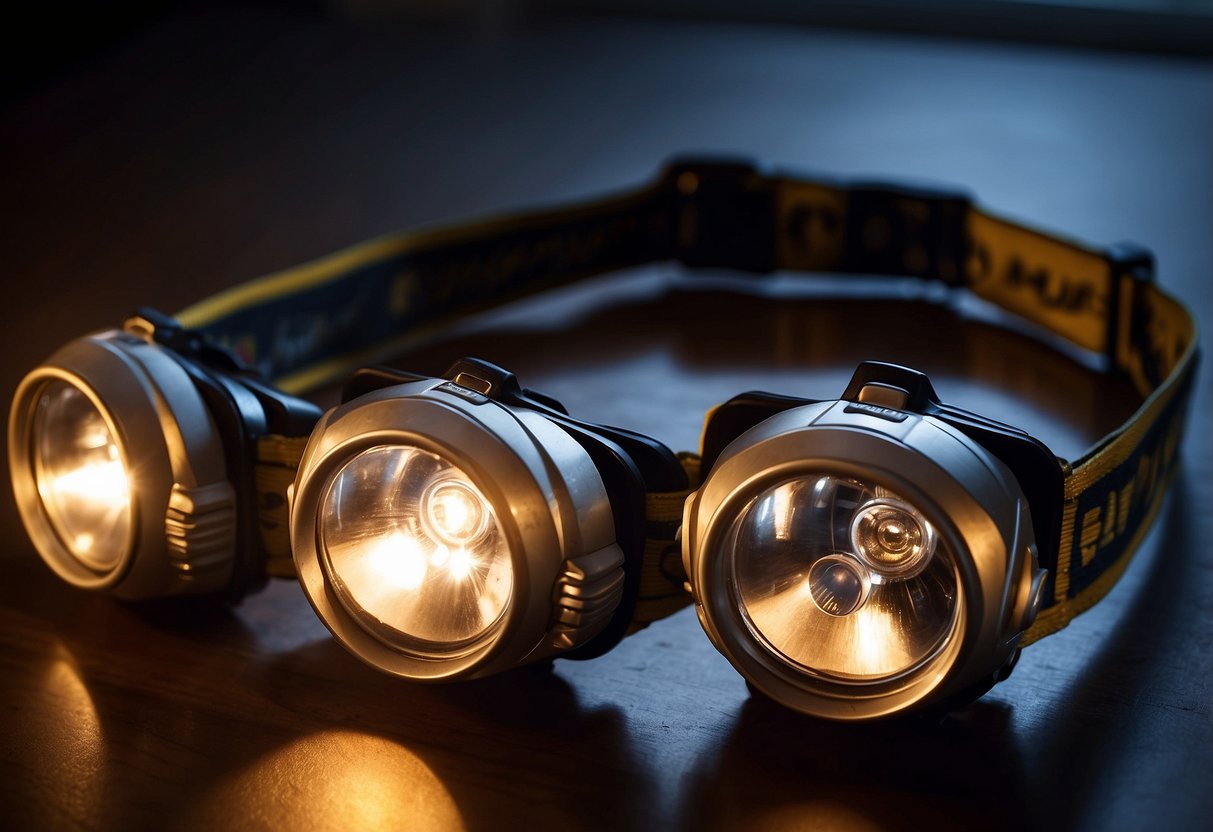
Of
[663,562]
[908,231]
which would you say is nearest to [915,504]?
[663,562]

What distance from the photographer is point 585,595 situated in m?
0.64

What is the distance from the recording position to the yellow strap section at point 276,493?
0.74 m

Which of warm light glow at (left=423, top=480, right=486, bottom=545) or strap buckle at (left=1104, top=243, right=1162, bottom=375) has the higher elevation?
warm light glow at (left=423, top=480, right=486, bottom=545)

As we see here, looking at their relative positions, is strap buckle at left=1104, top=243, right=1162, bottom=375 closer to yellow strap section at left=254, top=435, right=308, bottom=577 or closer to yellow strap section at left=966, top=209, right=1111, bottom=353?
yellow strap section at left=966, top=209, right=1111, bottom=353

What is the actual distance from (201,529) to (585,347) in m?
0.58

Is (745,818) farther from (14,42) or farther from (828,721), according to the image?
(14,42)

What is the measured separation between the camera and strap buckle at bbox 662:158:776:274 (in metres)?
1.46

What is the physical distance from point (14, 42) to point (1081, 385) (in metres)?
1.51

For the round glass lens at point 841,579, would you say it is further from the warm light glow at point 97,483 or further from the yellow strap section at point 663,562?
the warm light glow at point 97,483

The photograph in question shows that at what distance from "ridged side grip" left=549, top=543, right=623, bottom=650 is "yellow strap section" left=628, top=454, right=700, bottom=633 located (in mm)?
37

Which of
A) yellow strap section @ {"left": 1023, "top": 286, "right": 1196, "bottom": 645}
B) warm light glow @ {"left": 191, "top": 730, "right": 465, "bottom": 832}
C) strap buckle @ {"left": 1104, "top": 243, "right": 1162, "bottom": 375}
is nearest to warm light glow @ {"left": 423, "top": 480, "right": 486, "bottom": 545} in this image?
warm light glow @ {"left": 191, "top": 730, "right": 465, "bottom": 832}

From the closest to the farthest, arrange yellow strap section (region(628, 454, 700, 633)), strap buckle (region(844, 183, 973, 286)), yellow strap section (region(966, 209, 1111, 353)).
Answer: yellow strap section (region(628, 454, 700, 633))
yellow strap section (region(966, 209, 1111, 353))
strap buckle (region(844, 183, 973, 286))

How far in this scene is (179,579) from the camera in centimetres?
75

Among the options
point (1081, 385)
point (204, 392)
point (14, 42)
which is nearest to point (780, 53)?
point (14, 42)
